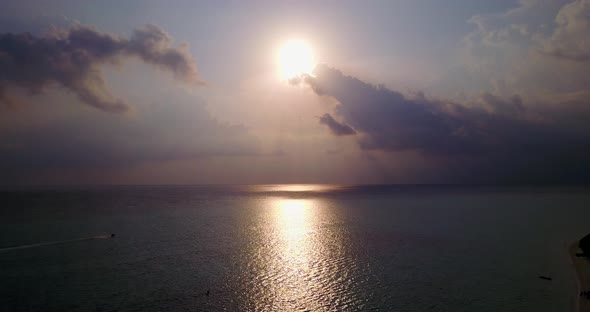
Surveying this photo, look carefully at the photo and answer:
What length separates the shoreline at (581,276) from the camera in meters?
31.9

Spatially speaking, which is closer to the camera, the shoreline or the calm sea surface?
the shoreline

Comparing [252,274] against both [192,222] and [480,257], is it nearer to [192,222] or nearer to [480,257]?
[480,257]

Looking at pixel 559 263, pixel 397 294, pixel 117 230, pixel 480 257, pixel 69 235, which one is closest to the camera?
pixel 397 294

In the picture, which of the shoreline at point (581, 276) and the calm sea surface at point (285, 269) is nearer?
the shoreline at point (581, 276)

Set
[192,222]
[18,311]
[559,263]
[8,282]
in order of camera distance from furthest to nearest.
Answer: [192,222]
[559,263]
[8,282]
[18,311]

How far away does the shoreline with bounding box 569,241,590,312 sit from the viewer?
31.9 metres

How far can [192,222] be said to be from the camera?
299 ft

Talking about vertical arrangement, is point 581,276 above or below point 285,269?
above

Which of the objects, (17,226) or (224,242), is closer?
(224,242)

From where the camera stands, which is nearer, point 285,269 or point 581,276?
point 581,276

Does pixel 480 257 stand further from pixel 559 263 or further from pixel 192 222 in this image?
pixel 192 222

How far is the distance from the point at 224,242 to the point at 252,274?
22.6 metres

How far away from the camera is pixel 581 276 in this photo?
135 feet

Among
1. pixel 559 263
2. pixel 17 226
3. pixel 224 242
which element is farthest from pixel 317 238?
pixel 17 226
